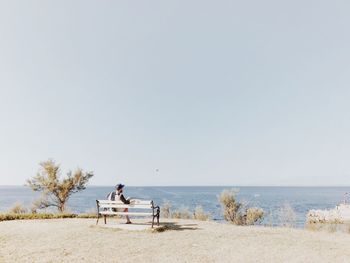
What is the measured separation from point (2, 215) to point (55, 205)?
10799 mm

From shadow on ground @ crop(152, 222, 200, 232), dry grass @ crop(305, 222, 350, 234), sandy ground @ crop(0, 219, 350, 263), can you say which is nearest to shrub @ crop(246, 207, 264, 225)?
dry grass @ crop(305, 222, 350, 234)

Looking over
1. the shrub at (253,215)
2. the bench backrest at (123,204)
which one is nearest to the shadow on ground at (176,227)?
the bench backrest at (123,204)

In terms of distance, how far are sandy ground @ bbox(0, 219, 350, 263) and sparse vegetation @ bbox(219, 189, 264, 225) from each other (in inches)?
559

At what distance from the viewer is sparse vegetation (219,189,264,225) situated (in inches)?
1176

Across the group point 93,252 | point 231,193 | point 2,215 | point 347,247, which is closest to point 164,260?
→ point 93,252

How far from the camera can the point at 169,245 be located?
39.6 ft

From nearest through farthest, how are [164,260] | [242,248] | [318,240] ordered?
[164,260] < [242,248] < [318,240]

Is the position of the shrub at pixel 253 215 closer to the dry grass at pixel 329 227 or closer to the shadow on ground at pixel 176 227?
the dry grass at pixel 329 227

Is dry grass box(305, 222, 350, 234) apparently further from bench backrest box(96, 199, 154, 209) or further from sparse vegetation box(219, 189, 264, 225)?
sparse vegetation box(219, 189, 264, 225)

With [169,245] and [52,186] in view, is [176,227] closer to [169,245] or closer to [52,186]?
[169,245]

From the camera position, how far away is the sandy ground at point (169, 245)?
10.6 metres

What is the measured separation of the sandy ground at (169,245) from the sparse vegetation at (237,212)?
46.6ft

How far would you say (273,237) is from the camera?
552 inches

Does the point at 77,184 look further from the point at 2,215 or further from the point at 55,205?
the point at 2,215
